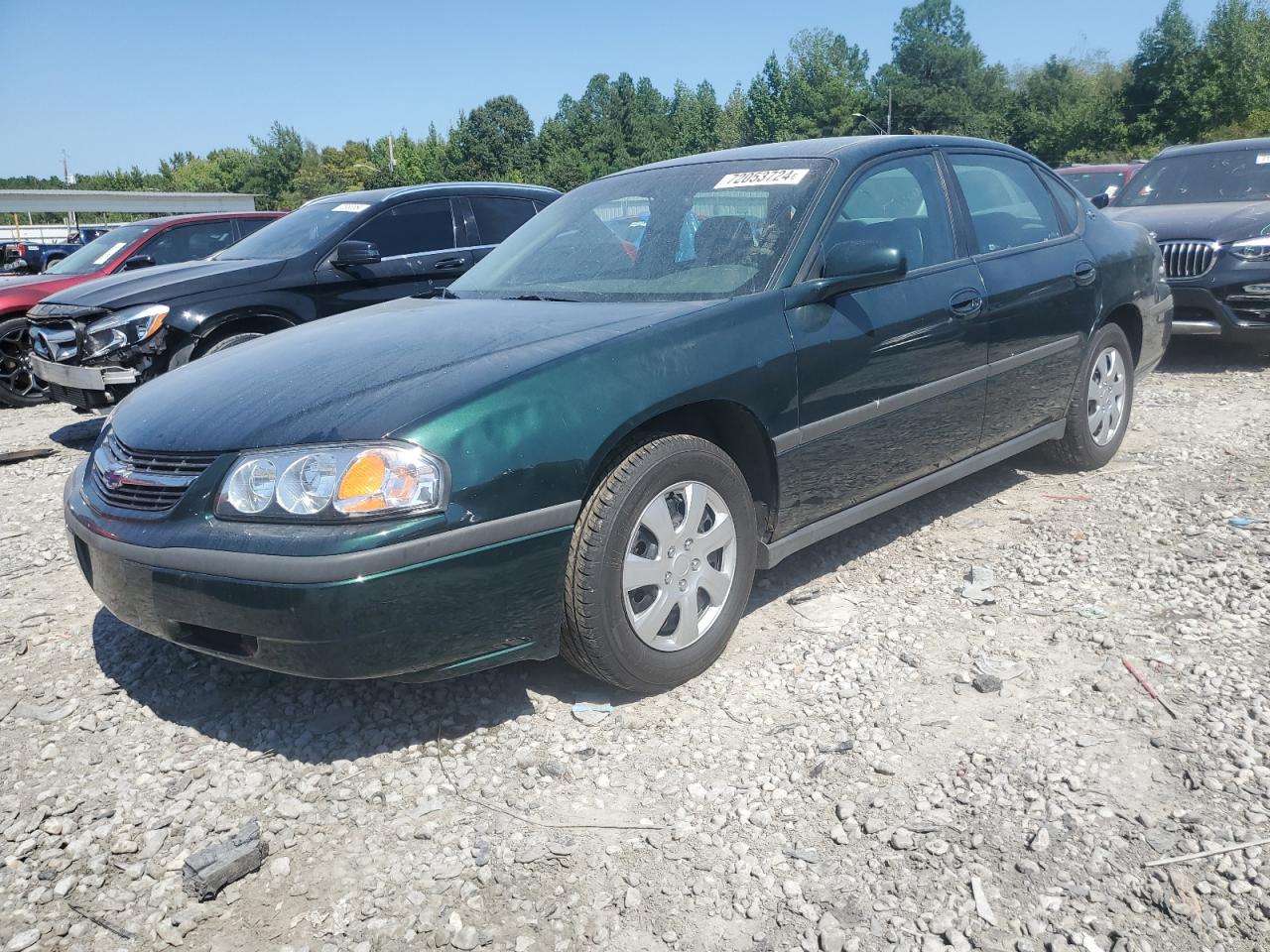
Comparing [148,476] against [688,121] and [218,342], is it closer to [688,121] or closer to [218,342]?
[218,342]

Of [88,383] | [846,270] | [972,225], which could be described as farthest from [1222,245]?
[88,383]

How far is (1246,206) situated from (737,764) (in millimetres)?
7491

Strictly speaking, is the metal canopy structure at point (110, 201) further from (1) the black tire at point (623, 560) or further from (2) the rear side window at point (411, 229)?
(1) the black tire at point (623, 560)

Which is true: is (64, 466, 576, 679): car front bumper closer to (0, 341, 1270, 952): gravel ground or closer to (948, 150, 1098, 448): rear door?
(0, 341, 1270, 952): gravel ground

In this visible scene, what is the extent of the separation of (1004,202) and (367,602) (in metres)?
3.46

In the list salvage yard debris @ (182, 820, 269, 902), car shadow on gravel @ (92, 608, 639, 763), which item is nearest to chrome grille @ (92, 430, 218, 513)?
car shadow on gravel @ (92, 608, 639, 763)

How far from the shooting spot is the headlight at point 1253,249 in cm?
736

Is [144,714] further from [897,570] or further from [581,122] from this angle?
[581,122]

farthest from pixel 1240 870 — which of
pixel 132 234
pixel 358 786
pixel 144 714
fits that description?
pixel 132 234

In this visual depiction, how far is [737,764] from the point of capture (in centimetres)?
272

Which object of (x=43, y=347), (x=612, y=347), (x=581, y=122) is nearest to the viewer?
(x=612, y=347)

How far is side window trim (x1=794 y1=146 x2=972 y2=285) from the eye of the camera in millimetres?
3432

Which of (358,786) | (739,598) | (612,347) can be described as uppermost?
(612,347)

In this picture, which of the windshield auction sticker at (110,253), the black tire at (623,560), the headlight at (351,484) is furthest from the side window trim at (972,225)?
the windshield auction sticker at (110,253)
